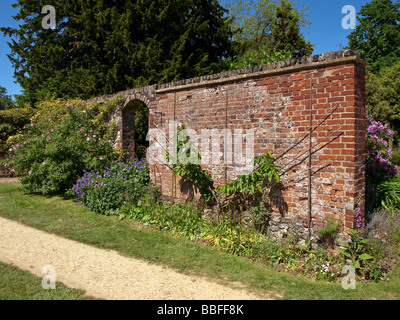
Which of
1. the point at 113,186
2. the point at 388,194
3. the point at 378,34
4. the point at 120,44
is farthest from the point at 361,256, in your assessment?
the point at 378,34

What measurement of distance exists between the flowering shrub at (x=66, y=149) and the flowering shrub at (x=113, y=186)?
1.92 feet

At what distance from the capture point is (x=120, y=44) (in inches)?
476

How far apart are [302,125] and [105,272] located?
3.59 metres

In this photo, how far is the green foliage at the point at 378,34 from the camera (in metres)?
23.3

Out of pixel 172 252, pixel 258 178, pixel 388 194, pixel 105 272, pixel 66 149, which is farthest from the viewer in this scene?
pixel 66 149

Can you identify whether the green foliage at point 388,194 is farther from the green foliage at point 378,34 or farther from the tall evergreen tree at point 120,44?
the green foliage at point 378,34

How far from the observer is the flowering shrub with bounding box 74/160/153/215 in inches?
269

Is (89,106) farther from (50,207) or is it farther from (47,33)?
(47,33)

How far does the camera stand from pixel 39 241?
5.18 metres

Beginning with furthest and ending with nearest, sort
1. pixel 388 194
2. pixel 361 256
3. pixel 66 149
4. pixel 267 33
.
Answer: pixel 267 33, pixel 66 149, pixel 388 194, pixel 361 256

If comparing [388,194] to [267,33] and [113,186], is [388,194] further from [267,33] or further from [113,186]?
[267,33]

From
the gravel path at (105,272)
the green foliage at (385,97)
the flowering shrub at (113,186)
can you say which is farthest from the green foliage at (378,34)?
the gravel path at (105,272)

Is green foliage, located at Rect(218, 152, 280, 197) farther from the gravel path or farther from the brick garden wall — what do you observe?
the gravel path

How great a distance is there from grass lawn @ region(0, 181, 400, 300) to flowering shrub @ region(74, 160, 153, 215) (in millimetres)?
312
